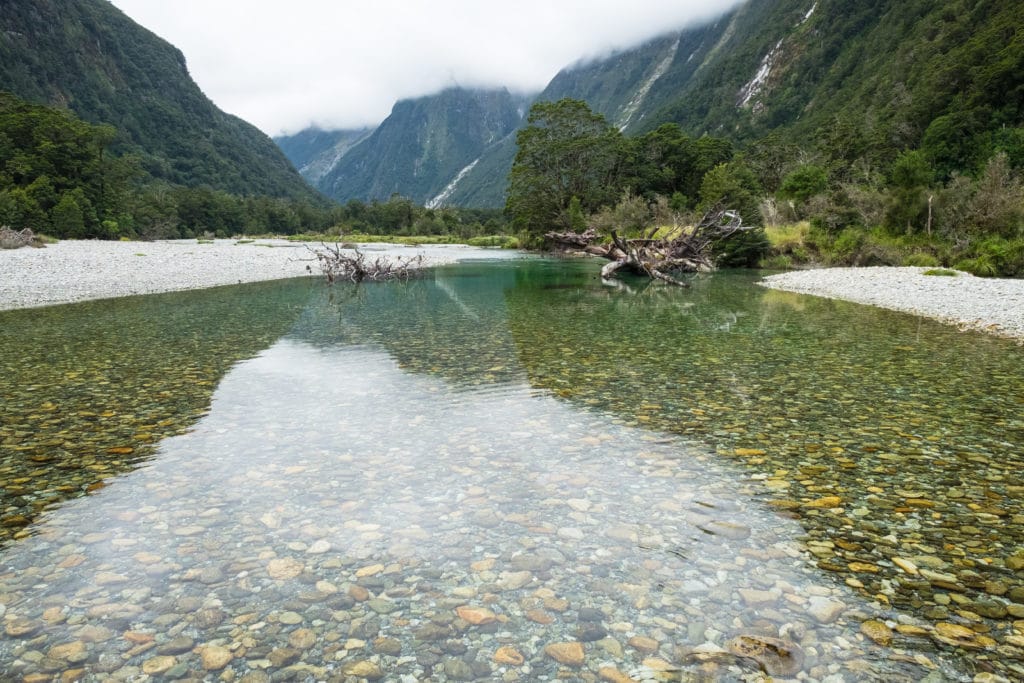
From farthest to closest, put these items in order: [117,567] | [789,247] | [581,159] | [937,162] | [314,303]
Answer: [581,159] → [937,162] → [789,247] → [314,303] → [117,567]

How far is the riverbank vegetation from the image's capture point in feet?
106

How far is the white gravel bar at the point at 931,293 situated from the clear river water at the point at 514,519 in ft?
18.5

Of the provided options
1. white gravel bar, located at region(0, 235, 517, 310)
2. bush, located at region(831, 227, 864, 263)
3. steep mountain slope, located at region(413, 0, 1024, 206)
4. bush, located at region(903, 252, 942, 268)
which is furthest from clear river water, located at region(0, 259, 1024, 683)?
steep mountain slope, located at region(413, 0, 1024, 206)

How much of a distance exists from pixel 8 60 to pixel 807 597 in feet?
923

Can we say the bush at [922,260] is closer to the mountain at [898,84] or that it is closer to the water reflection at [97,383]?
the mountain at [898,84]

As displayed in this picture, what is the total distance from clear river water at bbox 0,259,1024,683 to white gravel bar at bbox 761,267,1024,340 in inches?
222

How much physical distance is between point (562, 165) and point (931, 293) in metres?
70.0

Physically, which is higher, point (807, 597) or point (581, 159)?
point (581, 159)

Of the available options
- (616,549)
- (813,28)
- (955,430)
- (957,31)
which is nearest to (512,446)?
(616,549)

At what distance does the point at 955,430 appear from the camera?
26.9 feet

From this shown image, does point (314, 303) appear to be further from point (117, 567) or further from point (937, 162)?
point (937, 162)

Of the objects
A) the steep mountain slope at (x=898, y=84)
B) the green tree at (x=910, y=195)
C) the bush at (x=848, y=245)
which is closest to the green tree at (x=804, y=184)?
the steep mountain slope at (x=898, y=84)

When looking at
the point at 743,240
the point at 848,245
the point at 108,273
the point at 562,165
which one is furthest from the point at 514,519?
the point at 562,165

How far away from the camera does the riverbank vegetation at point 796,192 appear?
32.4 meters
